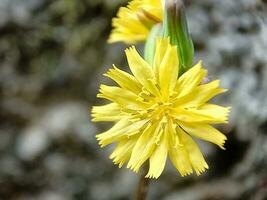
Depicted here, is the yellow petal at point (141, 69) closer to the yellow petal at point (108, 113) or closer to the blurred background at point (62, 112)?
the yellow petal at point (108, 113)

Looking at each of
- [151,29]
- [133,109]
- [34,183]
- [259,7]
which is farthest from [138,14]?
[34,183]

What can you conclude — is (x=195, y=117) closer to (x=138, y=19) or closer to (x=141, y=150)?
(x=141, y=150)

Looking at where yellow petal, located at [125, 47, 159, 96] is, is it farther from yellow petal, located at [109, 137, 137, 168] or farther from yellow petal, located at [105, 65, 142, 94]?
yellow petal, located at [109, 137, 137, 168]

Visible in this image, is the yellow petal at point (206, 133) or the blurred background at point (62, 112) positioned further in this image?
the blurred background at point (62, 112)

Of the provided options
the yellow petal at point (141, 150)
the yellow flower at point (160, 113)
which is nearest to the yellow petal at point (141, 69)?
the yellow flower at point (160, 113)

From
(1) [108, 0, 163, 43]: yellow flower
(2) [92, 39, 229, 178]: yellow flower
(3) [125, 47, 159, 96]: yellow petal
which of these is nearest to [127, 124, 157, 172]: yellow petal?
(2) [92, 39, 229, 178]: yellow flower

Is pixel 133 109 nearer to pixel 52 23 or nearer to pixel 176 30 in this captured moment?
pixel 176 30

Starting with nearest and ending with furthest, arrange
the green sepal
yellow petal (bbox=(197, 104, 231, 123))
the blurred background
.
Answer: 1. yellow petal (bbox=(197, 104, 231, 123))
2. the green sepal
3. the blurred background
